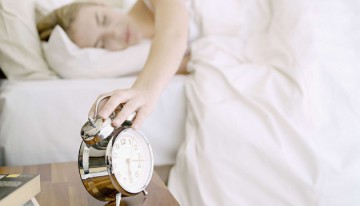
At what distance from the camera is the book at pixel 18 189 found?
2.34 ft

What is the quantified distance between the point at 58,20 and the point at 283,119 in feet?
3.01

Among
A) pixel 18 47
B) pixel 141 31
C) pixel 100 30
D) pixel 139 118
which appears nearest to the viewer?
pixel 139 118

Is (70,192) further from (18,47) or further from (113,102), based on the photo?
(18,47)

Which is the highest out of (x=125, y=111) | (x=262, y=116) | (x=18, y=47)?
(x=125, y=111)

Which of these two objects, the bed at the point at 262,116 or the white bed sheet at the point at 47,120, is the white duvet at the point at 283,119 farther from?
the white bed sheet at the point at 47,120

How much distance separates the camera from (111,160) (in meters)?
0.77

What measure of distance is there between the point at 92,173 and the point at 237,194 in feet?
1.61

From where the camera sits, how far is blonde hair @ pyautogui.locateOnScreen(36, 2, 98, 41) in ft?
5.47

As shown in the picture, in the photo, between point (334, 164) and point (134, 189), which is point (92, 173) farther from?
point (334, 164)

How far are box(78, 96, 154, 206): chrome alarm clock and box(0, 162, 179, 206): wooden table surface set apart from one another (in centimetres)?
4

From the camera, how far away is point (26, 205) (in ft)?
2.56

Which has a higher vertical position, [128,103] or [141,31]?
[128,103]

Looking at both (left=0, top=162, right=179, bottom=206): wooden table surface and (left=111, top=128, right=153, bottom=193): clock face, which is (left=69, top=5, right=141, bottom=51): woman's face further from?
(left=111, top=128, right=153, bottom=193): clock face

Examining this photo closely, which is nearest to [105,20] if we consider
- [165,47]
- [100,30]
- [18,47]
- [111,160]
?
[100,30]
